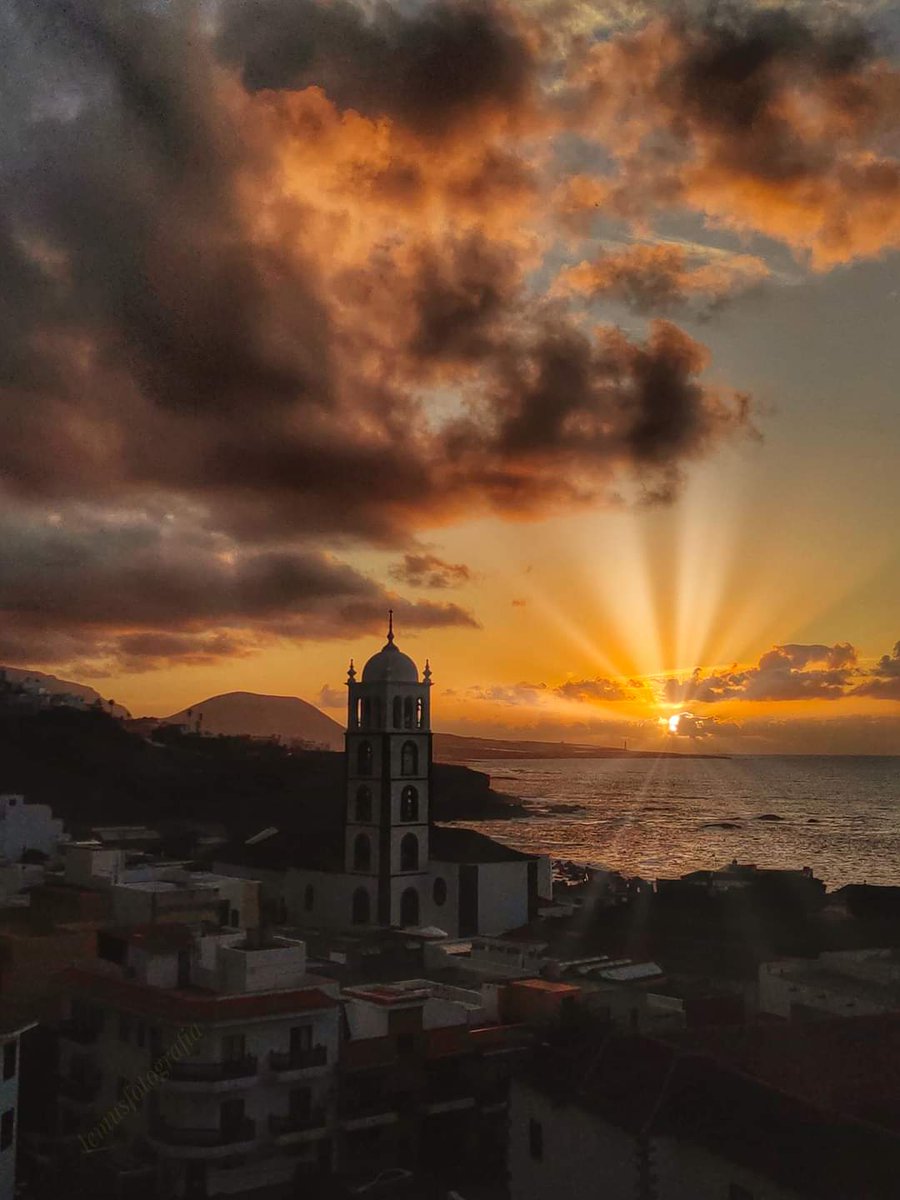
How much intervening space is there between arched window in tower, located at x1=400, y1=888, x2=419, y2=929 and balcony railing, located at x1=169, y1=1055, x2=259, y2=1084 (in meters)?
23.1

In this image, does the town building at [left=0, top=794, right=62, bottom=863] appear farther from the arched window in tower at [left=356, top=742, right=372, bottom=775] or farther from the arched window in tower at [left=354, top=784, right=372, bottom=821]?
the arched window in tower at [left=356, top=742, right=372, bottom=775]

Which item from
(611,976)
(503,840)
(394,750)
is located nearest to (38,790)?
(503,840)

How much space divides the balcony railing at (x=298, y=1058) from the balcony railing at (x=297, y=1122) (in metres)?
0.98

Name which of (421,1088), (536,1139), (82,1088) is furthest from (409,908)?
(536,1139)

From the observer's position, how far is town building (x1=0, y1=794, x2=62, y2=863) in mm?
56469

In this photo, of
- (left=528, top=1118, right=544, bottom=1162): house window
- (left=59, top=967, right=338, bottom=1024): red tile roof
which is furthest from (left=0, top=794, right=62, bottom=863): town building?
(left=528, top=1118, right=544, bottom=1162): house window

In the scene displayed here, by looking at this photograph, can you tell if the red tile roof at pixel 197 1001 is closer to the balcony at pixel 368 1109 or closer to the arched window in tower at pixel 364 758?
the balcony at pixel 368 1109

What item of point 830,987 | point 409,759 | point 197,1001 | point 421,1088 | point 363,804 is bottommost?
point 421,1088

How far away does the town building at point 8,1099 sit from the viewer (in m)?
23.1

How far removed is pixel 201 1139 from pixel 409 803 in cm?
2533

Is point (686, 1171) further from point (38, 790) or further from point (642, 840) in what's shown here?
point (642, 840)

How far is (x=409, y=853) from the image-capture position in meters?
48.4

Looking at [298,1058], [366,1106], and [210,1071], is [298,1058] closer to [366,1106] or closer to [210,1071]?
[210,1071]

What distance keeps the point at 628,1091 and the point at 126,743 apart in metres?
131
